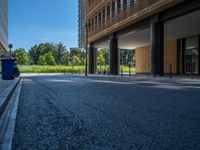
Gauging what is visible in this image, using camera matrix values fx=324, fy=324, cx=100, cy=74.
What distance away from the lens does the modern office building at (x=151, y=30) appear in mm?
25031

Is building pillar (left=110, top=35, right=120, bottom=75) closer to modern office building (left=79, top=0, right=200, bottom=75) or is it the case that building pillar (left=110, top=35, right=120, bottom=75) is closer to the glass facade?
modern office building (left=79, top=0, right=200, bottom=75)

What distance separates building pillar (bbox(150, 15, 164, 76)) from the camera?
1031 inches

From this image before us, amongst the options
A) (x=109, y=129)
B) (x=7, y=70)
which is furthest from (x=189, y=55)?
(x=109, y=129)

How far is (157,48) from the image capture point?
26.4 m

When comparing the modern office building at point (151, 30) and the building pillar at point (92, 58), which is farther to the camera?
the building pillar at point (92, 58)

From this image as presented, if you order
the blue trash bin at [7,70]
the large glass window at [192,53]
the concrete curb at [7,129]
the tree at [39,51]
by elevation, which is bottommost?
the concrete curb at [7,129]

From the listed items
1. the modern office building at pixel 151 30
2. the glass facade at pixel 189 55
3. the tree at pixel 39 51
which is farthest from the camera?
the tree at pixel 39 51

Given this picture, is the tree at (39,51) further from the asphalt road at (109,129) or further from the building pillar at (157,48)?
the asphalt road at (109,129)

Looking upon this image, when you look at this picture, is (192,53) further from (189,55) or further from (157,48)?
(157,48)

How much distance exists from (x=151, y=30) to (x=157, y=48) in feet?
5.41

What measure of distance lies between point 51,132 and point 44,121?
3.24 ft

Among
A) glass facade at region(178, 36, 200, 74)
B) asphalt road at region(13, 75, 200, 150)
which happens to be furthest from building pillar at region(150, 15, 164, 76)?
asphalt road at region(13, 75, 200, 150)

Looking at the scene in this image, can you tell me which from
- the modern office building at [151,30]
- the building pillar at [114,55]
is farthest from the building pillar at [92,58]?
the building pillar at [114,55]

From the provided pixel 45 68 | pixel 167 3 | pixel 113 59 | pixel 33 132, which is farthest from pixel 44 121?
pixel 45 68
